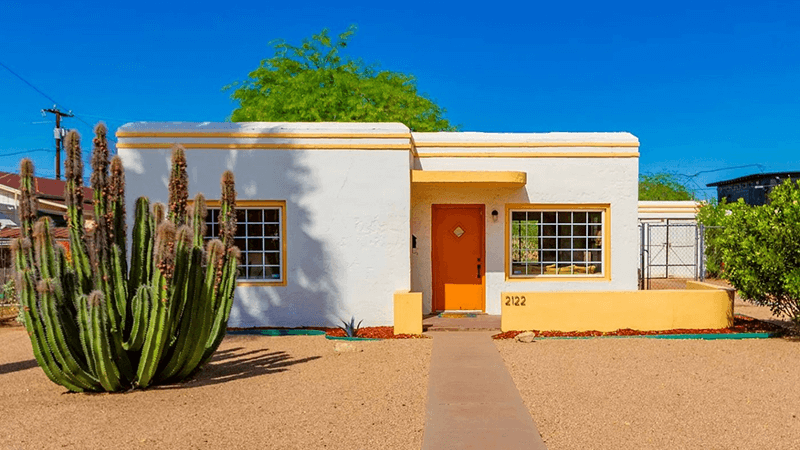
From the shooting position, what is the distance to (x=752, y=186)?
31.1m

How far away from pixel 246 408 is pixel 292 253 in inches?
186

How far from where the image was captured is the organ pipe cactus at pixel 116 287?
6004 mm

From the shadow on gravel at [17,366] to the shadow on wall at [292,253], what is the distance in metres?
3.06

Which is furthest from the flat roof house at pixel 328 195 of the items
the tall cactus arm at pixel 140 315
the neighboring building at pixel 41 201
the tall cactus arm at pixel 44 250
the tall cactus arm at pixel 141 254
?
the neighboring building at pixel 41 201

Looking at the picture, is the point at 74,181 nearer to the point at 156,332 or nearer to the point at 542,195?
the point at 156,332

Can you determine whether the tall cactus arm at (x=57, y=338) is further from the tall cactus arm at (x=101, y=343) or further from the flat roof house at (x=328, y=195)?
the flat roof house at (x=328, y=195)

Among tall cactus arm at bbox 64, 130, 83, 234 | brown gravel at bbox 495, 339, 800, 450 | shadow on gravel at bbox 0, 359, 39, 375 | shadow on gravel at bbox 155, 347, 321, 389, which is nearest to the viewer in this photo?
brown gravel at bbox 495, 339, 800, 450

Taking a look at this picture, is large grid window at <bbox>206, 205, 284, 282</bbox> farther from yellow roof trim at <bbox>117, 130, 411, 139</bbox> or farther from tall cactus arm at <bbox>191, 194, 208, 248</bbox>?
tall cactus arm at <bbox>191, 194, 208, 248</bbox>

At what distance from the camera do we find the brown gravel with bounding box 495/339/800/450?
5129 millimetres

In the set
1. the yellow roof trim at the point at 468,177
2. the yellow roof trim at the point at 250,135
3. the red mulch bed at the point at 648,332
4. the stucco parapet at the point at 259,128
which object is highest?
the stucco parapet at the point at 259,128


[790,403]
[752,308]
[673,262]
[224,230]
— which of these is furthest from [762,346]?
[673,262]

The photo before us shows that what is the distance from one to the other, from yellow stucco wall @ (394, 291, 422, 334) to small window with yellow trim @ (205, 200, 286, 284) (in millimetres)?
2324

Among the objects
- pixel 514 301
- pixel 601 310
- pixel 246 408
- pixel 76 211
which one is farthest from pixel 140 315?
pixel 601 310

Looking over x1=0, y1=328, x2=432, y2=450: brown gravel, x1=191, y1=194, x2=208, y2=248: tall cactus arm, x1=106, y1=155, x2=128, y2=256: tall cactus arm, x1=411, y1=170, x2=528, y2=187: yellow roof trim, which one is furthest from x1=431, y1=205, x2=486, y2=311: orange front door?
x1=106, y1=155, x2=128, y2=256: tall cactus arm
